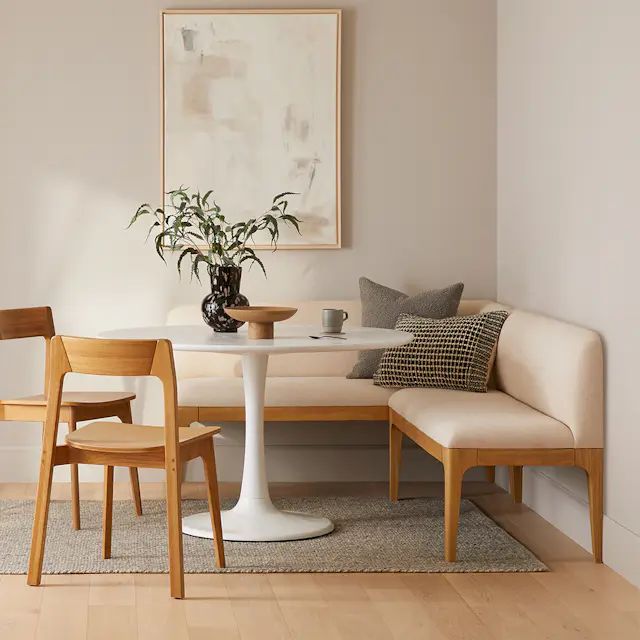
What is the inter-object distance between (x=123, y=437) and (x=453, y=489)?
1.06m

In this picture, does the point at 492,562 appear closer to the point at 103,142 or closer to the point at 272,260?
the point at 272,260

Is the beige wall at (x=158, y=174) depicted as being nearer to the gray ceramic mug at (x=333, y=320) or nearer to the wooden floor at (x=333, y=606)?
the gray ceramic mug at (x=333, y=320)

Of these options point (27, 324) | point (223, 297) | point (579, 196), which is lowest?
point (27, 324)

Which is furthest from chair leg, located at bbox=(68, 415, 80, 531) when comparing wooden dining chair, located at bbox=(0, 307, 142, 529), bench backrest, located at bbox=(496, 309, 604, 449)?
bench backrest, located at bbox=(496, 309, 604, 449)

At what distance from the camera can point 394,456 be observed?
14.9 feet

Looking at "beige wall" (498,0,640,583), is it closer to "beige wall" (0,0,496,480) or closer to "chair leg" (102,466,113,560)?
"beige wall" (0,0,496,480)

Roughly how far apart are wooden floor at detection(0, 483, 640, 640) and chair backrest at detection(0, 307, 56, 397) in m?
Answer: 1.18

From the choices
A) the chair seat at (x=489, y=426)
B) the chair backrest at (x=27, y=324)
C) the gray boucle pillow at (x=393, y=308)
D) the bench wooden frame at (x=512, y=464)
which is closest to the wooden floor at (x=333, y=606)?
the bench wooden frame at (x=512, y=464)

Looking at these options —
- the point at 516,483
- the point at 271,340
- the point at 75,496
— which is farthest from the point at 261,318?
the point at 516,483

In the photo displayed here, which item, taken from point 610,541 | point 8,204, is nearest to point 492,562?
point 610,541

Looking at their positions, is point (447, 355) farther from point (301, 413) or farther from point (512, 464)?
point (512, 464)

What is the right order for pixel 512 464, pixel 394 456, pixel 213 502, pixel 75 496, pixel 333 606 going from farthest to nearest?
pixel 394 456
pixel 75 496
pixel 512 464
pixel 213 502
pixel 333 606

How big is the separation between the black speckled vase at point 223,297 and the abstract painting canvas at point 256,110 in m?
1.09

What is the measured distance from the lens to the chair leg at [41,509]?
3273 millimetres
